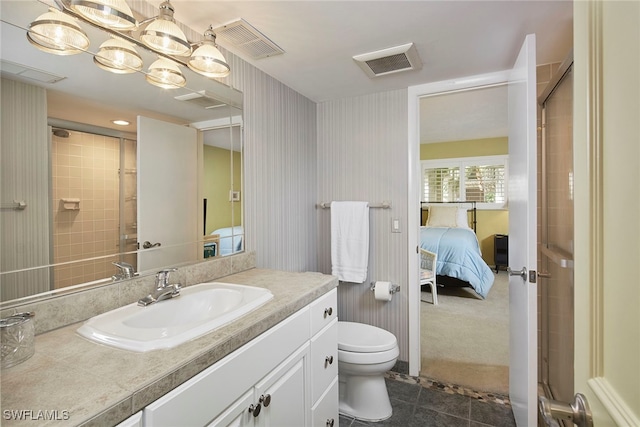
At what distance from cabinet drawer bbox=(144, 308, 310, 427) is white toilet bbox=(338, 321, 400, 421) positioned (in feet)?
2.33

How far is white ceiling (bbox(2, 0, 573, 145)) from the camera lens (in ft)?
4.66

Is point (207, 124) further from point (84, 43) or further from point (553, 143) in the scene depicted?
point (553, 143)

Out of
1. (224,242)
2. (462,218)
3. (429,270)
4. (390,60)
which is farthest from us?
(462,218)

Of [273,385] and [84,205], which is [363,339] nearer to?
[273,385]

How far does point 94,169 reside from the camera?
119 cm

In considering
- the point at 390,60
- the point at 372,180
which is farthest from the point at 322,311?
the point at 390,60

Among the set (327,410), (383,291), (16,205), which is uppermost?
(16,205)

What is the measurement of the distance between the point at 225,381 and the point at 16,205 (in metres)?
0.85

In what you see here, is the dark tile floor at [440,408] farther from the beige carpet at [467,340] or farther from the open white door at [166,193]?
the open white door at [166,193]

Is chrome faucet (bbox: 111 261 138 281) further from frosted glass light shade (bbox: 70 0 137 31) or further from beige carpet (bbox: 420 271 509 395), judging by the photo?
beige carpet (bbox: 420 271 509 395)

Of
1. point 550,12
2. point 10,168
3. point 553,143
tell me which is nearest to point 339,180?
point 553,143

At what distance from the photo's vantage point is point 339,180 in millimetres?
2670

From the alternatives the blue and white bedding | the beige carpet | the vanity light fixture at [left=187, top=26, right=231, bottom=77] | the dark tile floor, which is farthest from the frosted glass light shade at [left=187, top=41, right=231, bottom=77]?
the blue and white bedding

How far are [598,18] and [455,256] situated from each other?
391cm
